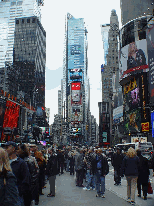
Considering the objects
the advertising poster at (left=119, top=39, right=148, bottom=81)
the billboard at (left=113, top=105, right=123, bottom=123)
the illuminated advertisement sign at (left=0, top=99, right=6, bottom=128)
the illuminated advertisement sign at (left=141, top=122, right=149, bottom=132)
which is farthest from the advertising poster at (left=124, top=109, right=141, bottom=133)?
the illuminated advertisement sign at (left=0, top=99, right=6, bottom=128)

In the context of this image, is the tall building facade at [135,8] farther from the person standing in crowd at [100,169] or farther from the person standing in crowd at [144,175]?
the person standing in crowd at [144,175]

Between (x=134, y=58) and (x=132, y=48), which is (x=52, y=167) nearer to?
(x=134, y=58)

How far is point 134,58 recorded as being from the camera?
5747cm

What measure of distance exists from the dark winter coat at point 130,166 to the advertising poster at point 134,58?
4804cm

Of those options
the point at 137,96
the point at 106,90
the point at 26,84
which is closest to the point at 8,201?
the point at 137,96

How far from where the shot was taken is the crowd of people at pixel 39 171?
11.0 feet

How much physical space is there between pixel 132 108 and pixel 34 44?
285 feet

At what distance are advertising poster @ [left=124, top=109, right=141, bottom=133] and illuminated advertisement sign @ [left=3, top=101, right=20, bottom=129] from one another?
24699 mm

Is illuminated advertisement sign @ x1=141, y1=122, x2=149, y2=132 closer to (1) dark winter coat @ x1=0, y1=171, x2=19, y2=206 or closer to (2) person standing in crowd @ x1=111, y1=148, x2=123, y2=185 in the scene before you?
(2) person standing in crowd @ x1=111, y1=148, x2=123, y2=185

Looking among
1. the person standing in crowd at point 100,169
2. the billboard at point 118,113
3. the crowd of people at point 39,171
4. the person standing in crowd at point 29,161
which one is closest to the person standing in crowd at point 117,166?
the crowd of people at point 39,171

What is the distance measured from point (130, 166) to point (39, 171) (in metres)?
3.46

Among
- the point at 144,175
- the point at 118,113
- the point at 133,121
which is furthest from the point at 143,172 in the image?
the point at 118,113

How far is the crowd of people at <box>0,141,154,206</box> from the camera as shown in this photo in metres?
3.34

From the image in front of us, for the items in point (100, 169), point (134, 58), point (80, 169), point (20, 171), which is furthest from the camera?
point (134, 58)
